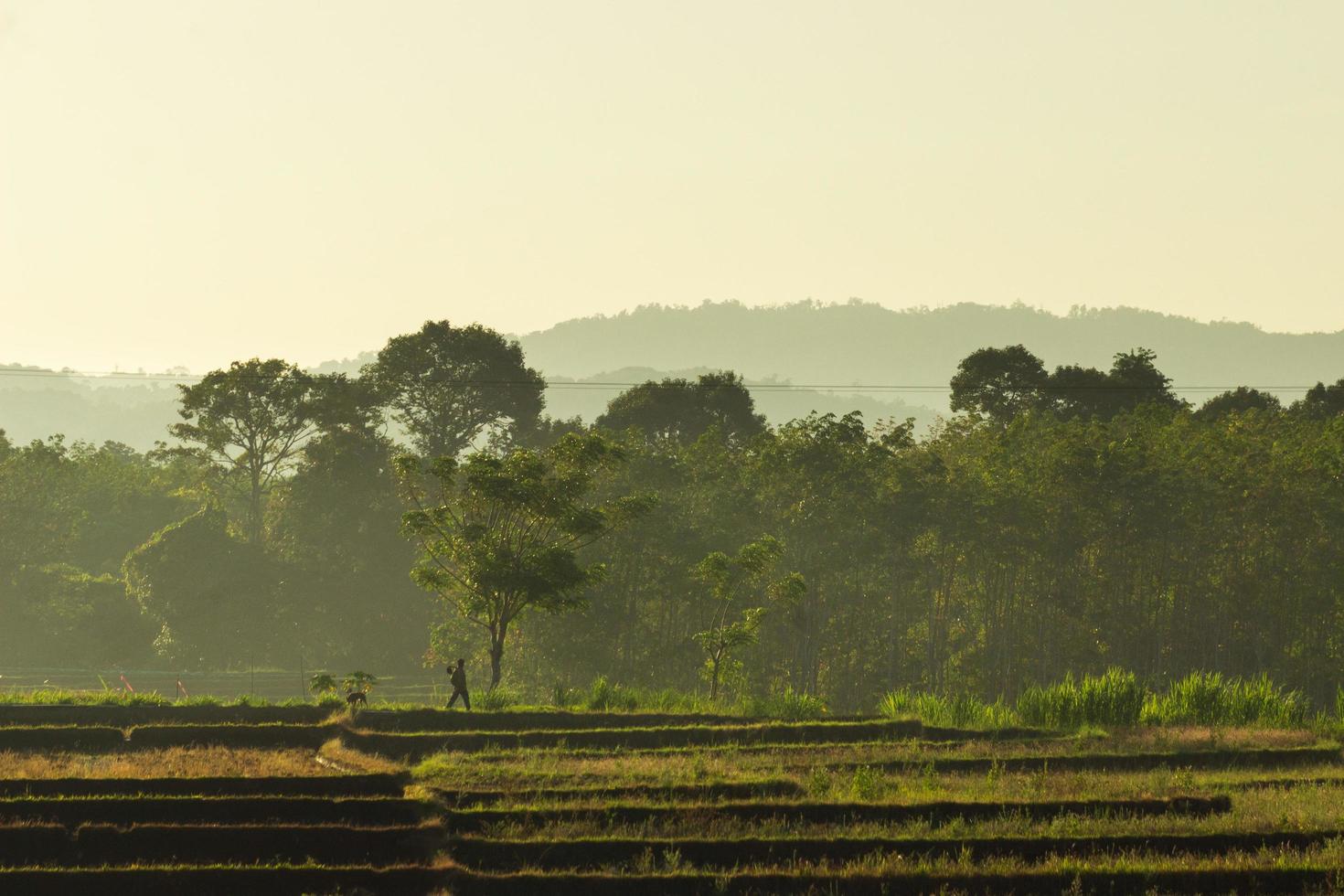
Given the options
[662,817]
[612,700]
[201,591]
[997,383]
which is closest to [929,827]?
[662,817]

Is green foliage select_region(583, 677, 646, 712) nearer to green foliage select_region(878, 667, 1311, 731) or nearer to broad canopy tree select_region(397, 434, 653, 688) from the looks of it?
broad canopy tree select_region(397, 434, 653, 688)

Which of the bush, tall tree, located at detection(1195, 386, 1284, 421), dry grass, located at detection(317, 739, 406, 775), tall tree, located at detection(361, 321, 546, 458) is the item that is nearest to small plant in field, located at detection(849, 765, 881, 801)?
dry grass, located at detection(317, 739, 406, 775)

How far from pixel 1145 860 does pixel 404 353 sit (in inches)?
2491

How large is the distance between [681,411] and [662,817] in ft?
203

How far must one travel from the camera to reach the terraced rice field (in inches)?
739

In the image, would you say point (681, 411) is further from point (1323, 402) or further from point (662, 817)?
point (662, 817)

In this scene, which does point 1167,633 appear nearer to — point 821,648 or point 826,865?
point 821,648

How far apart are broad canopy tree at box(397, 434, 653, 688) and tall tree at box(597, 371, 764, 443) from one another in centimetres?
3980

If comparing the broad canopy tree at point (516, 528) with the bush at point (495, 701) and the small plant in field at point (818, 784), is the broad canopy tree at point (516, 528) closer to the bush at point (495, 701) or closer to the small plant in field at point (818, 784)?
the bush at point (495, 701)

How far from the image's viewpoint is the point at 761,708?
37.2 meters

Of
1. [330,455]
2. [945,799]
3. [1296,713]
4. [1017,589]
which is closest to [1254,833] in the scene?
[945,799]

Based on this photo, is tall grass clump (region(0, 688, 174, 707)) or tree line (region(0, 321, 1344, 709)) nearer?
tall grass clump (region(0, 688, 174, 707))

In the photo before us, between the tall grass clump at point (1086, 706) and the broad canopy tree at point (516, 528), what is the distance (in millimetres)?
12292

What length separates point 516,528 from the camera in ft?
140
